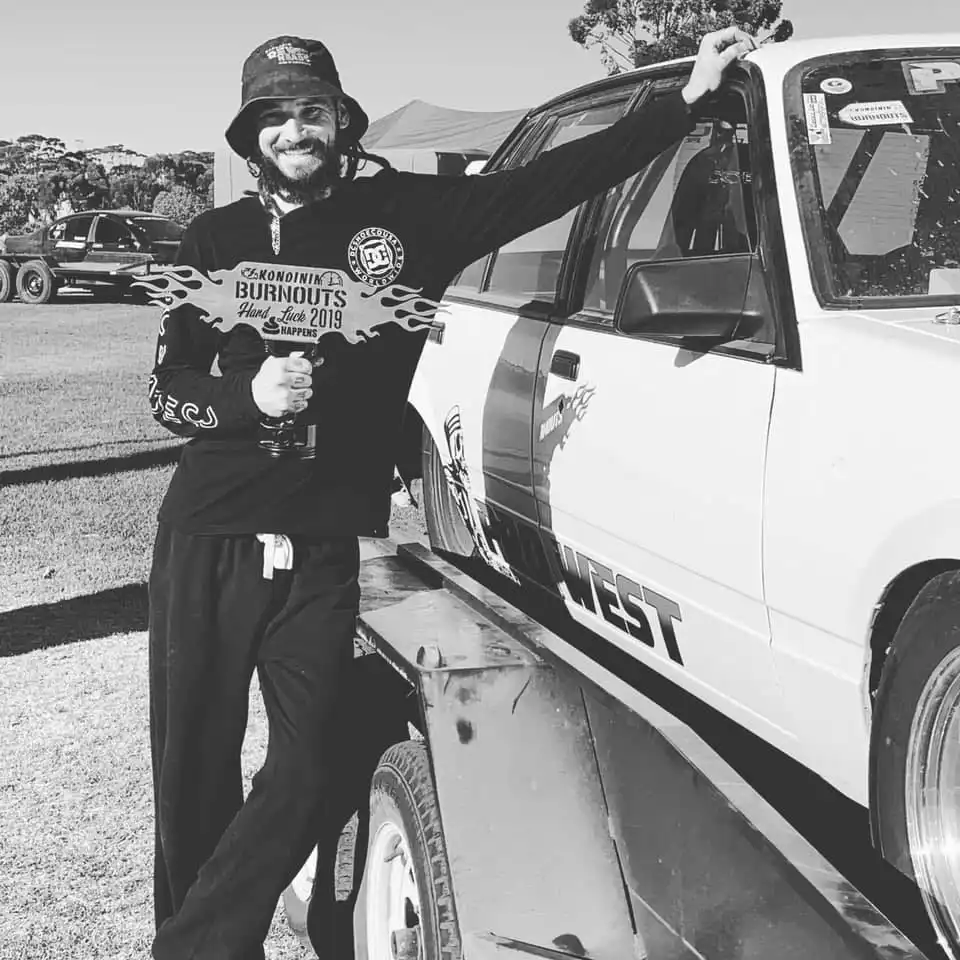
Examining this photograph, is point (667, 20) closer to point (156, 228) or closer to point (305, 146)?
point (156, 228)

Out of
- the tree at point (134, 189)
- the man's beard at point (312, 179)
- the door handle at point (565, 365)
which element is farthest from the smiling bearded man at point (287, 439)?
the tree at point (134, 189)

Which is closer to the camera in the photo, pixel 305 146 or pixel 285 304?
pixel 285 304

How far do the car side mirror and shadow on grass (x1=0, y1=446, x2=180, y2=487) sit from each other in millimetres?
6670

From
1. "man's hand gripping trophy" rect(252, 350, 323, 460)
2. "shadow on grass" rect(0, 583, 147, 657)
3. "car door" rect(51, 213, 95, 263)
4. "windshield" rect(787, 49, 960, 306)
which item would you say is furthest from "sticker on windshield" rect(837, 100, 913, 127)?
"car door" rect(51, 213, 95, 263)

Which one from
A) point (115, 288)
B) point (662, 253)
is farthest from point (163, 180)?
point (662, 253)

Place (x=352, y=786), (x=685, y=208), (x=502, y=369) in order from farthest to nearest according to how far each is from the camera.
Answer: (x=502, y=369) → (x=685, y=208) → (x=352, y=786)

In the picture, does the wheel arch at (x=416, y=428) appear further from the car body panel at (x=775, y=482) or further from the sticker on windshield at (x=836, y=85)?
the sticker on windshield at (x=836, y=85)

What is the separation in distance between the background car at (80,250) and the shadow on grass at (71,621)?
55.5 feet

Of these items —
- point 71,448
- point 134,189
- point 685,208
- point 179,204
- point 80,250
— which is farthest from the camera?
point 134,189

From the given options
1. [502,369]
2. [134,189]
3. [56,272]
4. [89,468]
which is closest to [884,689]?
[502,369]

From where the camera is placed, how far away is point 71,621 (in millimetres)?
5715

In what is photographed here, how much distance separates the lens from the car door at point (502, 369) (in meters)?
3.54

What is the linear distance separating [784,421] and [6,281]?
24135 mm

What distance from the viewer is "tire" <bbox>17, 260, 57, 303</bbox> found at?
2395 cm
